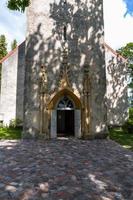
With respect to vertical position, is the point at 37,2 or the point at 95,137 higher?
the point at 37,2

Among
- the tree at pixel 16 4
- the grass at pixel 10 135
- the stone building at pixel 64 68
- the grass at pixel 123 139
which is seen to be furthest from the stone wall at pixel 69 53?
the tree at pixel 16 4

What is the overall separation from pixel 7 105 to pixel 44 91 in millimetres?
8155

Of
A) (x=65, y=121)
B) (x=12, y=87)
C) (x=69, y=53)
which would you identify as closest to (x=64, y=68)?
(x=69, y=53)

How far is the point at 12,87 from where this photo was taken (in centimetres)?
2331

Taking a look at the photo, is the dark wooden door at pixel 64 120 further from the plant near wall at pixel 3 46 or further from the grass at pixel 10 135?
the plant near wall at pixel 3 46

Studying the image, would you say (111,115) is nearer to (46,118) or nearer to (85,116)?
(85,116)

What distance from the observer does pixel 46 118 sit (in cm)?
1586

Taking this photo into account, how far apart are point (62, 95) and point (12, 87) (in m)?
8.57

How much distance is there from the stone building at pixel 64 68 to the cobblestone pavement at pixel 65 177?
635 centimetres

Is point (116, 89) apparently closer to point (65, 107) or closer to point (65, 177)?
point (65, 107)

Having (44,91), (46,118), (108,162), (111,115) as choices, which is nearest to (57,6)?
(44,91)

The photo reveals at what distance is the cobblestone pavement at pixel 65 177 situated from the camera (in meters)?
5.25

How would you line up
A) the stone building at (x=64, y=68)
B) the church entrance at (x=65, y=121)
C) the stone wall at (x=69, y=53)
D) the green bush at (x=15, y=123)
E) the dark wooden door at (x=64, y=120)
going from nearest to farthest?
the stone building at (x=64, y=68) < the stone wall at (x=69, y=53) < the church entrance at (x=65, y=121) < the dark wooden door at (x=64, y=120) < the green bush at (x=15, y=123)

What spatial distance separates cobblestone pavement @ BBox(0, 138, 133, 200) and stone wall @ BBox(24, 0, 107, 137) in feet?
21.5
